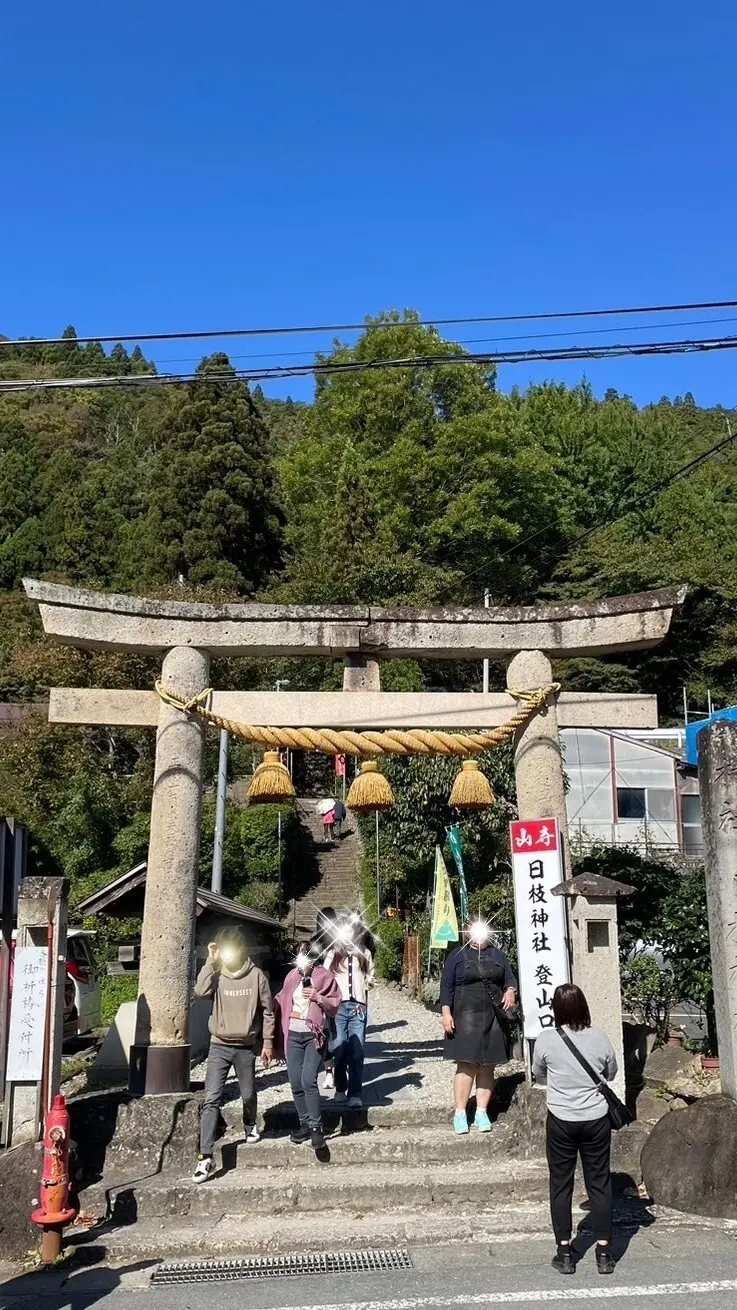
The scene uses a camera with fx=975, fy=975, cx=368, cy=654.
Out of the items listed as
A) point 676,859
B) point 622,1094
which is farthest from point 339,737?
point 676,859

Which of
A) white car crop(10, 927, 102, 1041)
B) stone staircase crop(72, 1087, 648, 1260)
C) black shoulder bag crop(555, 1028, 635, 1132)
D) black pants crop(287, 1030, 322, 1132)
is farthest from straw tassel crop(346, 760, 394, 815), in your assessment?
white car crop(10, 927, 102, 1041)

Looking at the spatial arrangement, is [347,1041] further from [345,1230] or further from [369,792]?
[345,1230]

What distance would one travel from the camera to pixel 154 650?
947cm

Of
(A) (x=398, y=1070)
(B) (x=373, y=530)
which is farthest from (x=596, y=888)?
(B) (x=373, y=530)

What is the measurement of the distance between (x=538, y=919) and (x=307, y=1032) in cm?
228

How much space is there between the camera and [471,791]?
31.8 ft

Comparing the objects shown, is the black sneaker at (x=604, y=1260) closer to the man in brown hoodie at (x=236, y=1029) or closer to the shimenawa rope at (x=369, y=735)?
the man in brown hoodie at (x=236, y=1029)

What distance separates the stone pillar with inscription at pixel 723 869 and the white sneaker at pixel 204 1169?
3806mm

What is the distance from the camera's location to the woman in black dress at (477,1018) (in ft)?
25.4

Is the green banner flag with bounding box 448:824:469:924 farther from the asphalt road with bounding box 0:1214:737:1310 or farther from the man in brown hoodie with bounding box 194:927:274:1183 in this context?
the asphalt road with bounding box 0:1214:737:1310

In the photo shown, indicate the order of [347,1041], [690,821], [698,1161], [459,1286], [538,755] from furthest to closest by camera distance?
[690,821], [538,755], [347,1041], [698,1161], [459,1286]

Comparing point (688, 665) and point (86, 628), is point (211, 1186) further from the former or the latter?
point (688, 665)

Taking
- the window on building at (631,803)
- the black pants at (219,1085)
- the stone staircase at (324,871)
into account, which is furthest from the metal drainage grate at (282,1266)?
the window on building at (631,803)

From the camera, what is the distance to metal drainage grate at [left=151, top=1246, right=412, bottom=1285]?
5.75 meters
